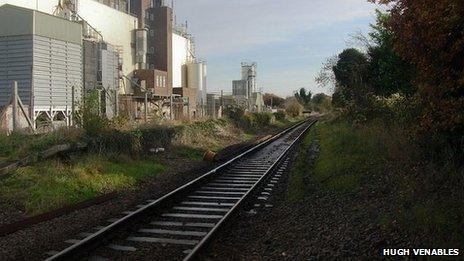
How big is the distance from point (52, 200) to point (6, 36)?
1057 inches

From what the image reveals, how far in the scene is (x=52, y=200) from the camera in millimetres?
10906

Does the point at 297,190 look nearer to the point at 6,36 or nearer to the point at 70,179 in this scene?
the point at 70,179

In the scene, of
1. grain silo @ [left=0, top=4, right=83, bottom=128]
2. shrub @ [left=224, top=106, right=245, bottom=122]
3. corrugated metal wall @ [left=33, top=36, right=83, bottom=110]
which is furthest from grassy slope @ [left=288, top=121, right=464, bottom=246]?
shrub @ [left=224, top=106, right=245, bottom=122]

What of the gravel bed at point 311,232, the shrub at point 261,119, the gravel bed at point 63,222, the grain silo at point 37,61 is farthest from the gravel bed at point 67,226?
the shrub at point 261,119

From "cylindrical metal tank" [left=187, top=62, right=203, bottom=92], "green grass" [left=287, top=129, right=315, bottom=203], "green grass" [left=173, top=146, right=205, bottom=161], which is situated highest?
"cylindrical metal tank" [left=187, top=62, right=203, bottom=92]

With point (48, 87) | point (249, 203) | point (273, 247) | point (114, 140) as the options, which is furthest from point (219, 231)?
point (48, 87)

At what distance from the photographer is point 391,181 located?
417 inches

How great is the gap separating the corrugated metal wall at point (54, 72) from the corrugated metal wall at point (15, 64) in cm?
64

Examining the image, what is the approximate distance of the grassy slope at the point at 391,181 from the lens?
283 inches

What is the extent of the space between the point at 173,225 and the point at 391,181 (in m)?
4.88

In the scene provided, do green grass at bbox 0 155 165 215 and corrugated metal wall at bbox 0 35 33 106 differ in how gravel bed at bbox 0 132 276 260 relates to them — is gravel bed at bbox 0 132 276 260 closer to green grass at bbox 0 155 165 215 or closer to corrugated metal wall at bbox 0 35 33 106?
green grass at bbox 0 155 165 215

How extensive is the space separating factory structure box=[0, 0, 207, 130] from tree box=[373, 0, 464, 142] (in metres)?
11.9

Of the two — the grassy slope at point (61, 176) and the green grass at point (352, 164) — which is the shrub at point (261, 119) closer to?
the grassy slope at point (61, 176)

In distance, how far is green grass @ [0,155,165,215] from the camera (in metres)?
11.0
